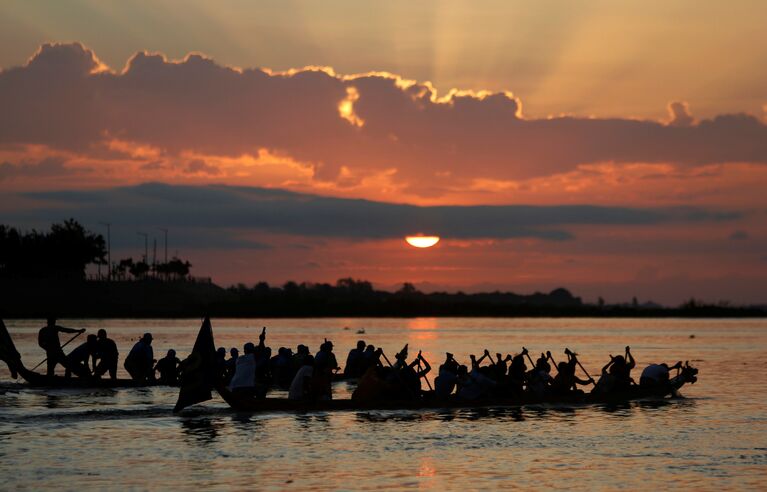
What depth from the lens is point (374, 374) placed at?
35344 millimetres

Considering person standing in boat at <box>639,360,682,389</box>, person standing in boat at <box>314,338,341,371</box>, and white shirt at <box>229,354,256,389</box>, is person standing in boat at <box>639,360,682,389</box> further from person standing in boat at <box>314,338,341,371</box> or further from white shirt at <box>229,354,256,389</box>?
white shirt at <box>229,354,256,389</box>

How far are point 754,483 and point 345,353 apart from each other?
58855 mm

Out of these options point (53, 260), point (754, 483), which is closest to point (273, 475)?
point (754, 483)

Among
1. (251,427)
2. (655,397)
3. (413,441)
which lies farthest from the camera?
(655,397)

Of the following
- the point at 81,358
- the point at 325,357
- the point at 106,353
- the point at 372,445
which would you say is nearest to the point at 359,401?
the point at 325,357

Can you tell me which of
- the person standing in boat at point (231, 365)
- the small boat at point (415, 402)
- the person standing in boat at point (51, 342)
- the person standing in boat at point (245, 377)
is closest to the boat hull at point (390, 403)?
the small boat at point (415, 402)

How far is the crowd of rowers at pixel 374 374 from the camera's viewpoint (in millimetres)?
34969

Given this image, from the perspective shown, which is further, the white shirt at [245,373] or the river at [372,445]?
the white shirt at [245,373]

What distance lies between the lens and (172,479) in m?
23.7

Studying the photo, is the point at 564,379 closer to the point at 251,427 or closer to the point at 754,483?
the point at 251,427

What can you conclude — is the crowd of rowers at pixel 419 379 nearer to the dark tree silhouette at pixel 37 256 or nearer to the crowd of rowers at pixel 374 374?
the crowd of rowers at pixel 374 374

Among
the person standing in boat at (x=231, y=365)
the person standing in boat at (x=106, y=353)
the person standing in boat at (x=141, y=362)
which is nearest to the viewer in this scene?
A: the person standing in boat at (x=231, y=365)

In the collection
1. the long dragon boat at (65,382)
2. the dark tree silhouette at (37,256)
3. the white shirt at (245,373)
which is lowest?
the long dragon boat at (65,382)

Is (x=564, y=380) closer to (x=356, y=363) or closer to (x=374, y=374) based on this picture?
(x=374, y=374)
